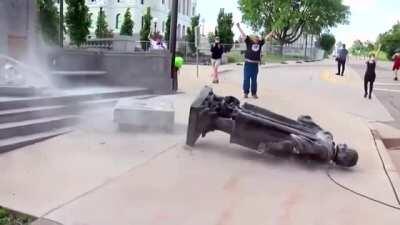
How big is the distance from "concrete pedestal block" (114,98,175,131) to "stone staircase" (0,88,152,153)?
77 cm

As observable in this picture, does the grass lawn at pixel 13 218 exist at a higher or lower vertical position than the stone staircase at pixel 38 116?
lower

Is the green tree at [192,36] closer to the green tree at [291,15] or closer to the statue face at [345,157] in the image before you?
the green tree at [291,15]

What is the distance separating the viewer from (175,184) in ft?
17.1

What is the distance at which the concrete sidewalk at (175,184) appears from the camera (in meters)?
4.43

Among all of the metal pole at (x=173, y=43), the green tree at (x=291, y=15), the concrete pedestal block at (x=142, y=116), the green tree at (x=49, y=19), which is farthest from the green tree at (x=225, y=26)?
the concrete pedestal block at (x=142, y=116)

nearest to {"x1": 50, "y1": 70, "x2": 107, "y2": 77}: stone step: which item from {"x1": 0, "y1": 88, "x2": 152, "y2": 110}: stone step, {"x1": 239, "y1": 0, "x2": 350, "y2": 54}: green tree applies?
{"x1": 0, "y1": 88, "x2": 152, "y2": 110}: stone step

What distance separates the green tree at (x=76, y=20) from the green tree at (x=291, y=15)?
3291 centimetres

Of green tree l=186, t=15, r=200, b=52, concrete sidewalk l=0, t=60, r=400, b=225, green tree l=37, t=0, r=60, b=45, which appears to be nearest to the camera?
concrete sidewalk l=0, t=60, r=400, b=225

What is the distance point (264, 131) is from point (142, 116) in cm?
198

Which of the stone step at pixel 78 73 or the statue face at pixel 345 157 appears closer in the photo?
the statue face at pixel 345 157

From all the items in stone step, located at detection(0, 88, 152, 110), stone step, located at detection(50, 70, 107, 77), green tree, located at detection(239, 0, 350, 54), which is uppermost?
green tree, located at detection(239, 0, 350, 54)

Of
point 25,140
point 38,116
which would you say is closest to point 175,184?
point 25,140

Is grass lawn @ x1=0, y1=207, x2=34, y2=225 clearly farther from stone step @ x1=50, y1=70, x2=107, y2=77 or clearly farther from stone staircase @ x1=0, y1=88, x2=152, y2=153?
stone step @ x1=50, y1=70, x2=107, y2=77

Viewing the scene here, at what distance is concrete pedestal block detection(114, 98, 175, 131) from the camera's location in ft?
24.1
